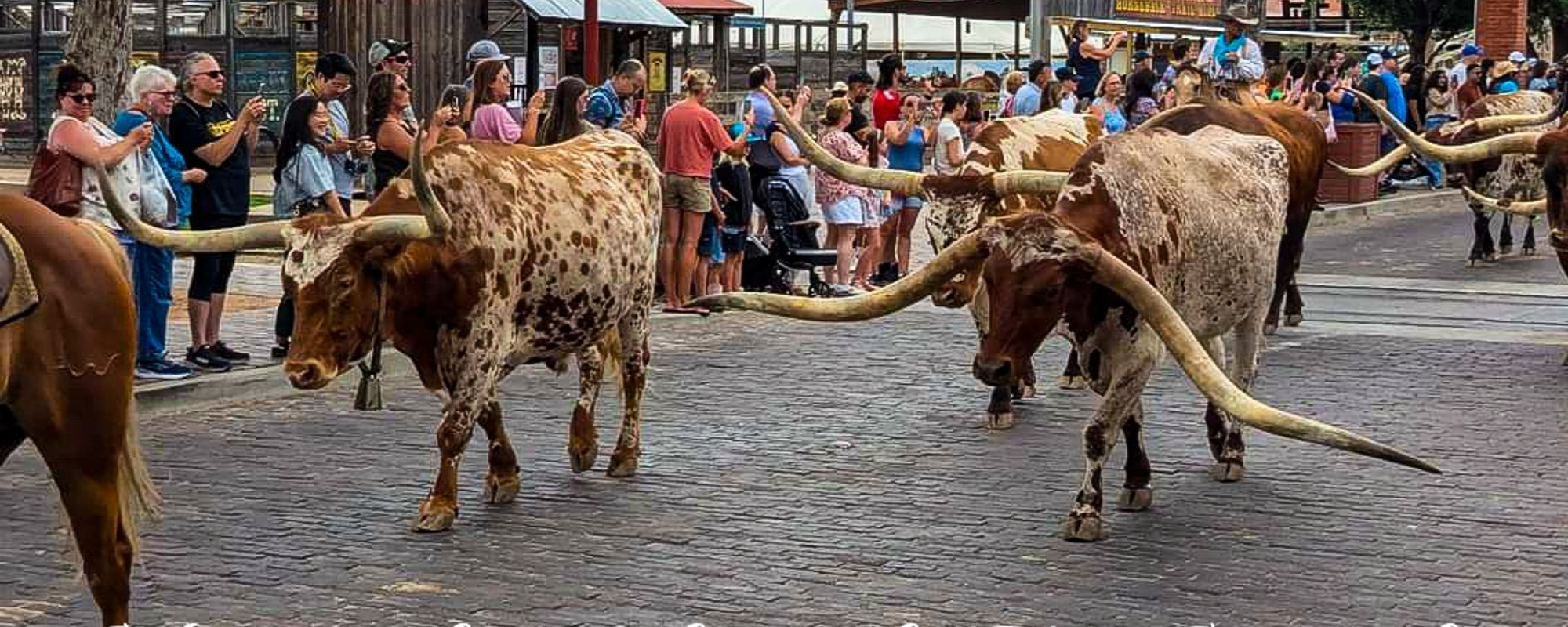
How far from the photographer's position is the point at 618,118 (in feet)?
47.8

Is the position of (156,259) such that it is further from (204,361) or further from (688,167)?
(688,167)

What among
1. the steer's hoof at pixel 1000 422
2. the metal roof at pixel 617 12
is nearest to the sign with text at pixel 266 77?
the metal roof at pixel 617 12

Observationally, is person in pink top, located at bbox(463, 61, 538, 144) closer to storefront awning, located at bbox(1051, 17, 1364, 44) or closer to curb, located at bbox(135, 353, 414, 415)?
curb, located at bbox(135, 353, 414, 415)

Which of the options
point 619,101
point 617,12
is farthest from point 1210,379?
point 617,12

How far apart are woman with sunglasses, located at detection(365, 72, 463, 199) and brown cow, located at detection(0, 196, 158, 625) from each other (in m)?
5.36

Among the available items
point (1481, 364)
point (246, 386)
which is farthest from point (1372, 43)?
point (246, 386)

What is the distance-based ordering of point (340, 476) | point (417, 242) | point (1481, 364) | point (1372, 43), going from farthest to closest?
point (1372, 43), point (1481, 364), point (340, 476), point (417, 242)

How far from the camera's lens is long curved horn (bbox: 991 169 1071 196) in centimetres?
923

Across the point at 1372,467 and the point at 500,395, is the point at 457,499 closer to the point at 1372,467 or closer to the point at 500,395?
the point at 500,395

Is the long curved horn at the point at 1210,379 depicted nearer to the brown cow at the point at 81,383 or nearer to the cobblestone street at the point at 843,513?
the cobblestone street at the point at 843,513

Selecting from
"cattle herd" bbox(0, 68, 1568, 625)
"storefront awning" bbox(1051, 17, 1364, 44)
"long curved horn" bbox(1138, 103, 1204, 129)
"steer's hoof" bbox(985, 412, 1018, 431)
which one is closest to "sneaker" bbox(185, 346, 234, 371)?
"cattle herd" bbox(0, 68, 1568, 625)

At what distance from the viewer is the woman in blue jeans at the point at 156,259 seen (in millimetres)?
11562

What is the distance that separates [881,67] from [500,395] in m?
9.29

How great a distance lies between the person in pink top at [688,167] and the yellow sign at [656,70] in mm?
17144
